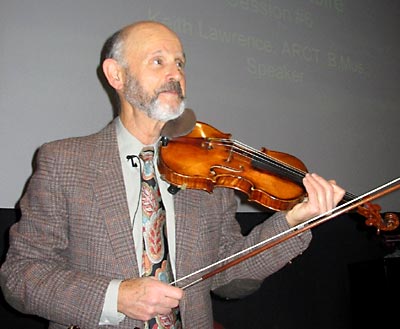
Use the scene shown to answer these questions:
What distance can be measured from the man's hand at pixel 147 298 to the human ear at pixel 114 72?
832 millimetres

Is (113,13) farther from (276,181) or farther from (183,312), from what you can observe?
(183,312)

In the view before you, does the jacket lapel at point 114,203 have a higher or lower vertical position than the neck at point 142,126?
lower

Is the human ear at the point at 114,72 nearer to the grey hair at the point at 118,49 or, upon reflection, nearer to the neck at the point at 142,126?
the grey hair at the point at 118,49

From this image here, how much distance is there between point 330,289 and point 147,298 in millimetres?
2688

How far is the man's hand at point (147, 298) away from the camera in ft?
3.88

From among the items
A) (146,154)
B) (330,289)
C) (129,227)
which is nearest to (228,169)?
(146,154)

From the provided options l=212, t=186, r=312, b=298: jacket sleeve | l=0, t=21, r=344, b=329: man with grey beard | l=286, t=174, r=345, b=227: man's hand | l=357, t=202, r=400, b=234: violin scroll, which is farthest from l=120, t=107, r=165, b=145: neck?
l=357, t=202, r=400, b=234: violin scroll

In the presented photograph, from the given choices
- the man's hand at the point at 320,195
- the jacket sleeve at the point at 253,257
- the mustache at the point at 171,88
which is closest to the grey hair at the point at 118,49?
the mustache at the point at 171,88

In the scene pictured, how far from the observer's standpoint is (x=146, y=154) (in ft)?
5.24

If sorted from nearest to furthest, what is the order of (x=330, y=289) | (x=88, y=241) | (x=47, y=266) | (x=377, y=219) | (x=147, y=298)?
(x=147, y=298) < (x=47, y=266) < (x=88, y=241) < (x=377, y=219) < (x=330, y=289)

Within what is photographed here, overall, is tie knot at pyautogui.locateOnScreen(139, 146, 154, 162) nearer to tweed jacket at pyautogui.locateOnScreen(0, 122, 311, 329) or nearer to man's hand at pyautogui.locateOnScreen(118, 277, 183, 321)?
tweed jacket at pyautogui.locateOnScreen(0, 122, 311, 329)

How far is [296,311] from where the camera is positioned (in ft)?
10.8

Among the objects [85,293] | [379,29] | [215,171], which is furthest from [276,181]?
[379,29]

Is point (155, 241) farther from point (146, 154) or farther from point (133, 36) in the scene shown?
point (133, 36)
